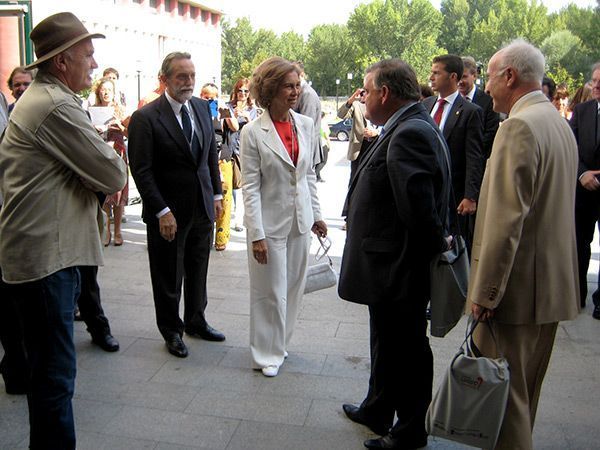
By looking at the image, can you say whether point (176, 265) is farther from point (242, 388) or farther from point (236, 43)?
point (236, 43)

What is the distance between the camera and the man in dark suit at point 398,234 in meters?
2.99

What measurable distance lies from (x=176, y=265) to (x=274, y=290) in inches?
30.5

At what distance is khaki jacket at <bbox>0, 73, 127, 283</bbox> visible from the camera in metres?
2.71

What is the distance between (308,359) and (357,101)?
4.87m

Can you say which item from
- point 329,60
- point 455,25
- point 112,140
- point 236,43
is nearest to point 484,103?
point 112,140

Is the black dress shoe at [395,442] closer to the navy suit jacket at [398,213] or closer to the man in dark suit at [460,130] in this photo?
the navy suit jacket at [398,213]

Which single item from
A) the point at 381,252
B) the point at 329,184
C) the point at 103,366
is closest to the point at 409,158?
the point at 381,252

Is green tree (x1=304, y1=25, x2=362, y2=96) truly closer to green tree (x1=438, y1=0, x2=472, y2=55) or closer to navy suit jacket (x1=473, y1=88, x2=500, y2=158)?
green tree (x1=438, y1=0, x2=472, y2=55)

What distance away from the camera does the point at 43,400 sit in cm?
286

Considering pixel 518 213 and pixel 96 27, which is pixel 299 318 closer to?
pixel 518 213

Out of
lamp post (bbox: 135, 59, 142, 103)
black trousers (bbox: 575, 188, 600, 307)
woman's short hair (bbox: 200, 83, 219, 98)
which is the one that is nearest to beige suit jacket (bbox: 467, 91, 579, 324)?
black trousers (bbox: 575, 188, 600, 307)

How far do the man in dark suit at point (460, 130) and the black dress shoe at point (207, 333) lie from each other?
211 cm

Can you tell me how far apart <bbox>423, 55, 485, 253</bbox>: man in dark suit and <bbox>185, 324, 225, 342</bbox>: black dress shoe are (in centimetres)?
211

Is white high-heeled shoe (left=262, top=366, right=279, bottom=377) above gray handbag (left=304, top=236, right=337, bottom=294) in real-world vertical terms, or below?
below
